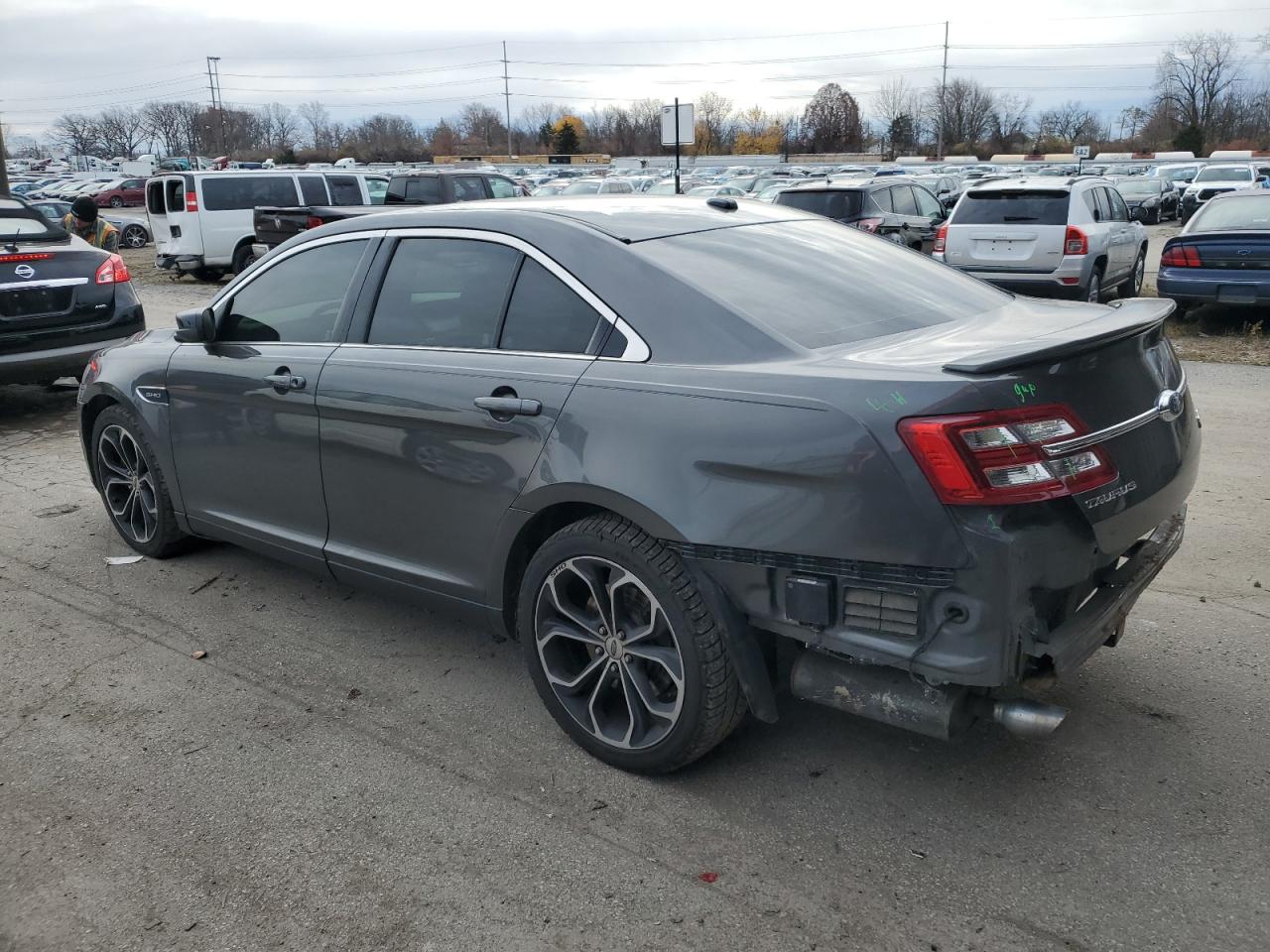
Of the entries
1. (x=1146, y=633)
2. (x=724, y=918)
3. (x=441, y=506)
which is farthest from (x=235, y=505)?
(x=1146, y=633)

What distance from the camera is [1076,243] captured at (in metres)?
12.1

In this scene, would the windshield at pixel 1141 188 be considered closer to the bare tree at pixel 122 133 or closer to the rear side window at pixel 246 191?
the rear side window at pixel 246 191

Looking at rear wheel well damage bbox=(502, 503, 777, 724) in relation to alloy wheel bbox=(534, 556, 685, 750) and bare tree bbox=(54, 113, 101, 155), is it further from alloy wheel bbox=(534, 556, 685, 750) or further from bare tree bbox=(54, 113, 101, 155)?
bare tree bbox=(54, 113, 101, 155)

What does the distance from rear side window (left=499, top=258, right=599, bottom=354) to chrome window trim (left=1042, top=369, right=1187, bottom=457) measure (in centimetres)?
140

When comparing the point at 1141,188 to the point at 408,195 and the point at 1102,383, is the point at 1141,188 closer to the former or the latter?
the point at 408,195

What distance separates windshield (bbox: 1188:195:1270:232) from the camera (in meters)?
11.5

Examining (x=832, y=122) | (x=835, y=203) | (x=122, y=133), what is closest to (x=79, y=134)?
(x=122, y=133)

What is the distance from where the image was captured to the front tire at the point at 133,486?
16.6ft

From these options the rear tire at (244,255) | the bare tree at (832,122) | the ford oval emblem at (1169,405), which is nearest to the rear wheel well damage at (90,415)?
the ford oval emblem at (1169,405)

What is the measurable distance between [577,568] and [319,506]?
54.6 inches

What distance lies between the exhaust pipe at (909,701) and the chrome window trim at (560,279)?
3.40ft

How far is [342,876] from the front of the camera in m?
2.85

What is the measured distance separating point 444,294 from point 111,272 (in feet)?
20.6

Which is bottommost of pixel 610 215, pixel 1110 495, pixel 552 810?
pixel 552 810
